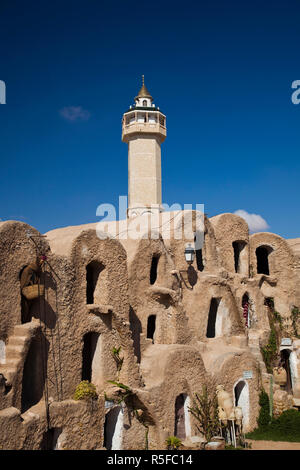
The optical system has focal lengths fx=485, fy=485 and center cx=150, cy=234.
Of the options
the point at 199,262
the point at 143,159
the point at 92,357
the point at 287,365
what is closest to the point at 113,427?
the point at 92,357

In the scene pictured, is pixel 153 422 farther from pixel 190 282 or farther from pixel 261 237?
pixel 261 237

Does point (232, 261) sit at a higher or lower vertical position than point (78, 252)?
higher

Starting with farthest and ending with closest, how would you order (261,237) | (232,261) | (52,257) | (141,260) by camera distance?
(261,237) → (232,261) → (141,260) → (52,257)

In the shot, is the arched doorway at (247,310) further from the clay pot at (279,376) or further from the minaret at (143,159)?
the minaret at (143,159)

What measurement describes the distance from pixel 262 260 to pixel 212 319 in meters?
7.01

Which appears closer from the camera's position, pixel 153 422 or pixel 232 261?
pixel 153 422

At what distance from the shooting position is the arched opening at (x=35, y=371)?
13.6 m

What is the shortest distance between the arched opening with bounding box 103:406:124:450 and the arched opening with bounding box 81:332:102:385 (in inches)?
47.9

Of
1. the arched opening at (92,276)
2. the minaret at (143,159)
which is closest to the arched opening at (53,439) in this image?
the arched opening at (92,276)

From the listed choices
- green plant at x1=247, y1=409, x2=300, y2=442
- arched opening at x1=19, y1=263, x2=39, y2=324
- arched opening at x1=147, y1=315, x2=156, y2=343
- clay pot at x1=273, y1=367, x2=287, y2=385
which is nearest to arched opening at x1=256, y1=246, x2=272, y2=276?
clay pot at x1=273, y1=367, x2=287, y2=385

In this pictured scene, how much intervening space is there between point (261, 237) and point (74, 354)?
15.1 metres

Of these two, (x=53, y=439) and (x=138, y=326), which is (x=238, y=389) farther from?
(x=53, y=439)

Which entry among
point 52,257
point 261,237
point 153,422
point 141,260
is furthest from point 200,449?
point 261,237
